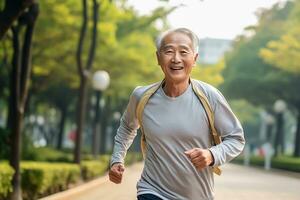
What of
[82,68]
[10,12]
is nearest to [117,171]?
[10,12]

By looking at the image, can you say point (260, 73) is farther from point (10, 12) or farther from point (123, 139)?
point (123, 139)

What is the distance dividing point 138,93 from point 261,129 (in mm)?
90002

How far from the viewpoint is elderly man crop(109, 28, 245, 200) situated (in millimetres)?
3963

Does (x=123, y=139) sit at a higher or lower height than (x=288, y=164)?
higher

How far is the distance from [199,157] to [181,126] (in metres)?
0.28

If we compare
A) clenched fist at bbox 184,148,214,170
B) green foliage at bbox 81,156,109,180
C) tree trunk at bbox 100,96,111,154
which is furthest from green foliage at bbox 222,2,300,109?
clenched fist at bbox 184,148,214,170

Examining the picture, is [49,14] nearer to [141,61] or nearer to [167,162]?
[141,61]

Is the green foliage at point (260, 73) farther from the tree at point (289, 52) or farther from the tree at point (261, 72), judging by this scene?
the tree at point (289, 52)

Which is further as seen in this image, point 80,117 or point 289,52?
point 289,52

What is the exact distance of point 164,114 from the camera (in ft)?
13.2

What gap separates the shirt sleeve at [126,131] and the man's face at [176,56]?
11.6 inches

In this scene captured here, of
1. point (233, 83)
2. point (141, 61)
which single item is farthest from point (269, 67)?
point (141, 61)

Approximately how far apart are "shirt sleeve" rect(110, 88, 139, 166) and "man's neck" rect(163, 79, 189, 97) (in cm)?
20

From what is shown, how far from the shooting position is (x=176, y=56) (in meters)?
4.00
